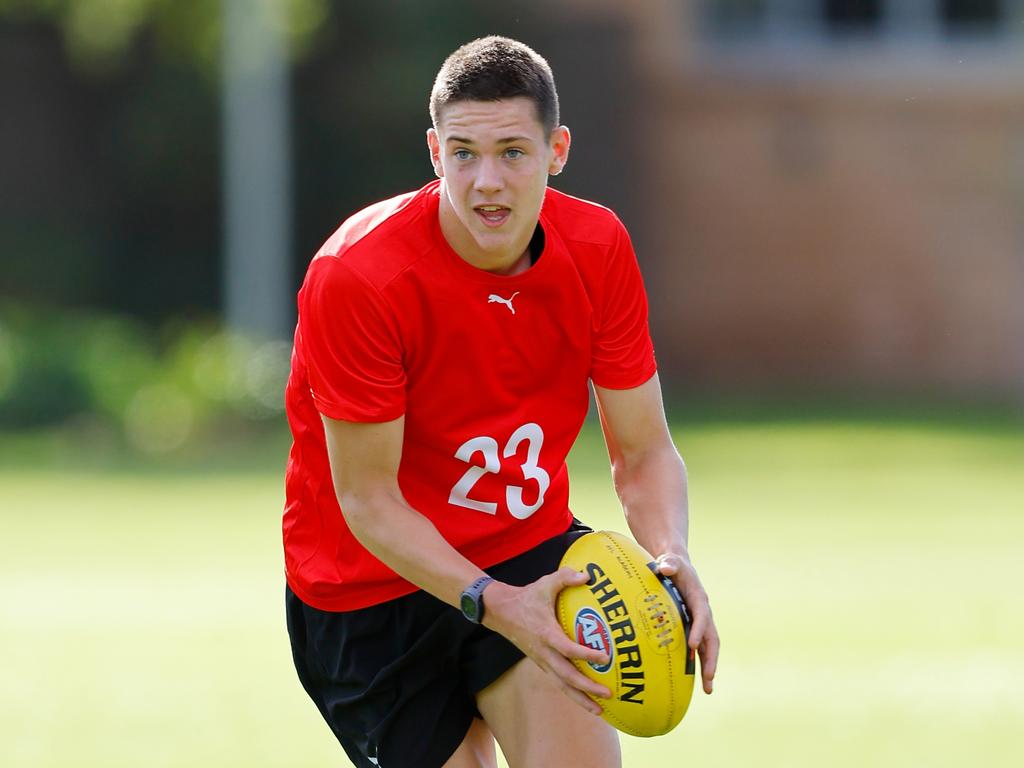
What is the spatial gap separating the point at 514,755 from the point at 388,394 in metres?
1.08

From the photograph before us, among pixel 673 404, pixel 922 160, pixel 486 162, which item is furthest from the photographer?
pixel 922 160

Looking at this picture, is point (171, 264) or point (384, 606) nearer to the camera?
point (384, 606)

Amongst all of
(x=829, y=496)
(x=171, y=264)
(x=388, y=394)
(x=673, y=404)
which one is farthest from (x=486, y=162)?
(x=171, y=264)

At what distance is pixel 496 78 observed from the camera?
453cm

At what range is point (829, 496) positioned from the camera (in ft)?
53.9

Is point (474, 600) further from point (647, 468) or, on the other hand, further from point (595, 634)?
point (647, 468)

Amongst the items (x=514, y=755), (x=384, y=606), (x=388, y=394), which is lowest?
(x=514, y=755)

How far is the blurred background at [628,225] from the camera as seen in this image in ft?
57.2

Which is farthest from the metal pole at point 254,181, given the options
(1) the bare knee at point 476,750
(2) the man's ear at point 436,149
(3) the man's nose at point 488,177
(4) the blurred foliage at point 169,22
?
(3) the man's nose at point 488,177

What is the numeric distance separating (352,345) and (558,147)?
78 cm

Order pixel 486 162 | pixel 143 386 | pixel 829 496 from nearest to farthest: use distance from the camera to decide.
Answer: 1. pixel 486 162
2. pixel 829 496
3. pixel 143 386

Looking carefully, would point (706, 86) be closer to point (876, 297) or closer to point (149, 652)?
point (876, 297)

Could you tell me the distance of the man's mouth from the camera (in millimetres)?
4571

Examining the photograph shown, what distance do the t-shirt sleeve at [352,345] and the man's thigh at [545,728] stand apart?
872 millimetres
